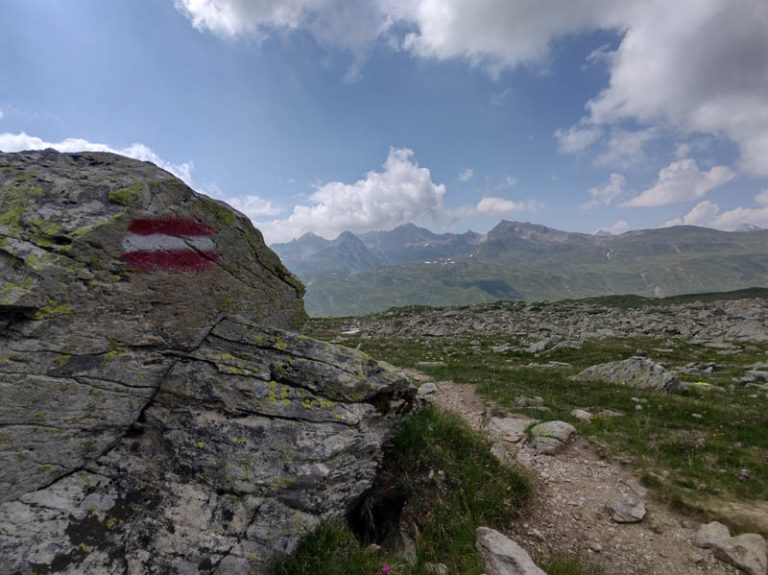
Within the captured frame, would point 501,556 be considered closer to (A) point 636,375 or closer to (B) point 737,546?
(B) point 737,546

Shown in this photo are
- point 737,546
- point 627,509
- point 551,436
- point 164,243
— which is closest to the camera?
point 164,243

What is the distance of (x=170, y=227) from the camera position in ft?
26.8

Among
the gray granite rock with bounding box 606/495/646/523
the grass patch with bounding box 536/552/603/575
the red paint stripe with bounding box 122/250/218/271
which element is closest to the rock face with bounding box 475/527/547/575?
the grass patch with bounding box 536/552/603/575

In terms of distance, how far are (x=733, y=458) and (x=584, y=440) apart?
415 cm

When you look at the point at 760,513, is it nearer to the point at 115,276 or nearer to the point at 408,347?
the point at 115,276

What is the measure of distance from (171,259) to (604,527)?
39.9 ft

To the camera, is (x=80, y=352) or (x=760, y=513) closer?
(x=80, y=352)

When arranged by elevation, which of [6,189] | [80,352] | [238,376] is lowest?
[238,376]

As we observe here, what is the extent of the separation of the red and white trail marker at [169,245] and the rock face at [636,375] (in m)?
21.5

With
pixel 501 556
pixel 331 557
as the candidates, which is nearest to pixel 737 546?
pixel 501 556

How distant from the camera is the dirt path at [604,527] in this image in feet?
27.0

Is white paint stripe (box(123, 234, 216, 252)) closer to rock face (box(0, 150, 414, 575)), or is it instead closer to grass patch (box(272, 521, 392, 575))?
rock face (box(0, 150, 414, 575))

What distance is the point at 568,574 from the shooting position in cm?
749

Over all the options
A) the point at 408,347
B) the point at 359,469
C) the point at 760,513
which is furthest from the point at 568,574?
the point at 408,347
